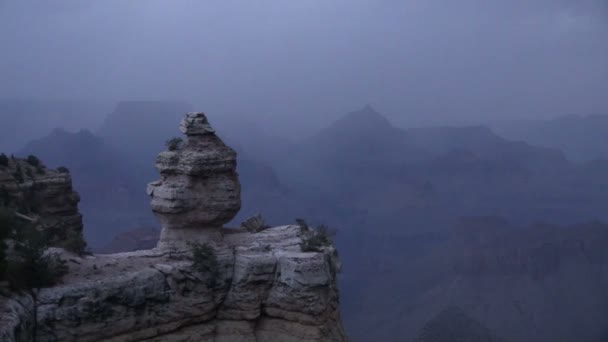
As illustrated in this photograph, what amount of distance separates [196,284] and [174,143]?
15.0ft

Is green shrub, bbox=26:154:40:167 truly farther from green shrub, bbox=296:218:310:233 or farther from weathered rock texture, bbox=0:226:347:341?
green shrub, bbox=296:218:310:233

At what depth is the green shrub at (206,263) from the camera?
1745 cm

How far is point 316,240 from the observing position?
740 inches

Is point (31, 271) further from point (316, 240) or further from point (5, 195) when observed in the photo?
point (5, 195)

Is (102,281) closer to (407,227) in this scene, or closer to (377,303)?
(377,303)

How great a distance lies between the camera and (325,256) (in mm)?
18234

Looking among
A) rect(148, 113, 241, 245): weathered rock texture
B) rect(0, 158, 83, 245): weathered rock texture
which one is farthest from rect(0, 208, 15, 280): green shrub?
rect(0, 158, 83, 245): weathered rock texture

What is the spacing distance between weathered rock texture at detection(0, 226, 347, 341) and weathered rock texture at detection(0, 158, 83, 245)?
25.2ft

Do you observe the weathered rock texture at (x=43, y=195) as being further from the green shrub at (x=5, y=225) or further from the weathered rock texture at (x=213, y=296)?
the weathered rock texture at (x=213, y=296)

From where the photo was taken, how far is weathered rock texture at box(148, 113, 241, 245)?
18.9 metres

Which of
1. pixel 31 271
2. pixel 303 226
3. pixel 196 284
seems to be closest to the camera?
pixel 31 271

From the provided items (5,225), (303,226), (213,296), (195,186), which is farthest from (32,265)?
(303,226)

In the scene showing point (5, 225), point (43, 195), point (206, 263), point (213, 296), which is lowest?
point (213, 296)

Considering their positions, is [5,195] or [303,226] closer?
[303,226]
